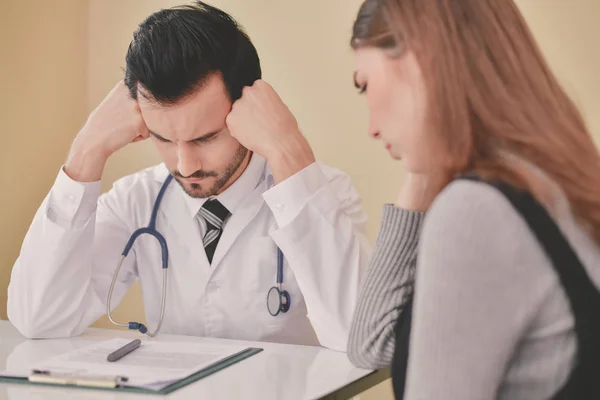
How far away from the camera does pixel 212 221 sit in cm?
175

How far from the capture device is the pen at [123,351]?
1.29 m

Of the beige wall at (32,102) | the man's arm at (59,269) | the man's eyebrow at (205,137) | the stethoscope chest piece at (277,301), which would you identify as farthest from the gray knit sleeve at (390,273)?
the beige wall at (32,102)

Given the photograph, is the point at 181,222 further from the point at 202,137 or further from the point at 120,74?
the point at 120,74

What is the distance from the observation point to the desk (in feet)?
3.66

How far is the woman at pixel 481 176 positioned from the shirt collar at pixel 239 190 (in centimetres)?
77

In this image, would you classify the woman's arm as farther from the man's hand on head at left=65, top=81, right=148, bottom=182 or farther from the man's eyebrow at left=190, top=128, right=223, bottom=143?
the man's hand on head at left=65, top=81, right=148, bottom=182

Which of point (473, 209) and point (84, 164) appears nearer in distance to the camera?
point (473, 209)

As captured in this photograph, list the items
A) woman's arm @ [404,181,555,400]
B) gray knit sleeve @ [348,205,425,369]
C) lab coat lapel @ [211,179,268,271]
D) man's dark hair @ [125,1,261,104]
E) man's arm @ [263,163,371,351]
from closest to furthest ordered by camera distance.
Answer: woman's arm @ [404,181,555,400] → gray knit sleeve @ [348,205,425,369] → man's arm @ [263,163,371,351] → man's dark hair @ [125,1,261,104] → lab coat lapel @ [211,179,268,271]

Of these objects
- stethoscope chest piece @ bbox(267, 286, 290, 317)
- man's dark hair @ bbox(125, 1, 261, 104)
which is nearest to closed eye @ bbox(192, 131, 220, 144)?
man's dark hair @ bbox(125, 1, 261, 104)

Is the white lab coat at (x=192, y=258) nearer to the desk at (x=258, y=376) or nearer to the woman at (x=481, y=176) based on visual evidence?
the desk at (x=258, y=376)

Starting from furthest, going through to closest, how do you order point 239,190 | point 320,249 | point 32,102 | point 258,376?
point 32,102 < point 239,190 < point 320,249 < point 258,376

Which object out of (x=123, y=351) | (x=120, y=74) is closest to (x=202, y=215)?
(x=123, y=351)

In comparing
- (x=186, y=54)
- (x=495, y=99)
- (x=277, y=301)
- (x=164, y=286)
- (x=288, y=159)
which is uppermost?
(x=186, y=54)

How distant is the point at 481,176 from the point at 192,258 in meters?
1.12
